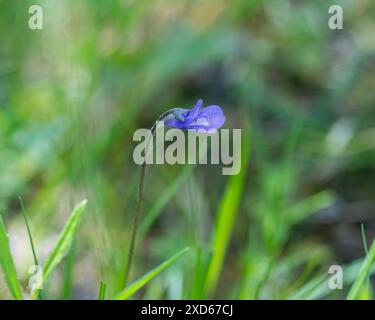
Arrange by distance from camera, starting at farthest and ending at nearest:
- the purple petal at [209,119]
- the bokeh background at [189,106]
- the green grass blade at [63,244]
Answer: the bokeh background at [189,106], the green grass blade at [63,244], the purple petal at [209,119]

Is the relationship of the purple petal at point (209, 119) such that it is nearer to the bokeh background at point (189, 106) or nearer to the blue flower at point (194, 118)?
the blue flower at point (194, 118)

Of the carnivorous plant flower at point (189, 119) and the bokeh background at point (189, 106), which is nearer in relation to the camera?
the carnivorous plant flower at point (189, 119)

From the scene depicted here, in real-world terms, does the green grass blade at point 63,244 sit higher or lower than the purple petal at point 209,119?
lower

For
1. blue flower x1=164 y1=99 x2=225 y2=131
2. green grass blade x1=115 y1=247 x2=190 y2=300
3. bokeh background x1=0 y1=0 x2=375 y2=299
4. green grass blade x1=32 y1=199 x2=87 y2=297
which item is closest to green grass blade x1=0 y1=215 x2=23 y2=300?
green grass blade x1=32 y1=199 x2=87 y2=297

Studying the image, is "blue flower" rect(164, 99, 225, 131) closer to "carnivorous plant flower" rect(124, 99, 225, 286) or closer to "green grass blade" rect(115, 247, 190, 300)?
"carnivorous plant flower" rect(124, 99, 225, 286)

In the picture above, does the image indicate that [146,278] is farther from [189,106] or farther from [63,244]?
[189,106]

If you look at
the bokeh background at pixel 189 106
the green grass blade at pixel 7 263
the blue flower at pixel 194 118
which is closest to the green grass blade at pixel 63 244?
the green grass blade at pixel 7 263

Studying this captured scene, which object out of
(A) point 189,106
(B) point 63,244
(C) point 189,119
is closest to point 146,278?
(B) point 63,244
